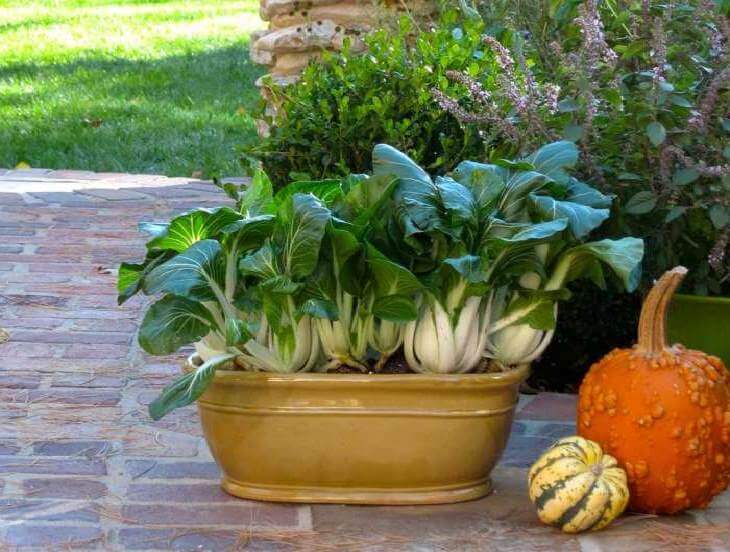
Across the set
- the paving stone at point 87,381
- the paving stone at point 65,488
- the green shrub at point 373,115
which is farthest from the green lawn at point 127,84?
the paving stone at point 65,488

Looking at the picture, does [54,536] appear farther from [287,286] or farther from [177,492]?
[287,286]

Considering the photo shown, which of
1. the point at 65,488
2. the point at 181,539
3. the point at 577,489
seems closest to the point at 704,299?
the point at 577,489

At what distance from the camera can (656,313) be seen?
10.3 ft

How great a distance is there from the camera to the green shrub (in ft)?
13.5

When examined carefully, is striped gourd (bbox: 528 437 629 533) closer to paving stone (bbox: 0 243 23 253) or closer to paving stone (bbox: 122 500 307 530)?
paving stone (bbox: 122 500 307 530)

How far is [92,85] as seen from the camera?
1103 cm

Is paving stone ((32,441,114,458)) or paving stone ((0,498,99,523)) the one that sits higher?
paving stone ((0,498,99,523))

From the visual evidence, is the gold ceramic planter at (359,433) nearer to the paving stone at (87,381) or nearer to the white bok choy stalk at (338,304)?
the white bok choy stalk at (338,304)

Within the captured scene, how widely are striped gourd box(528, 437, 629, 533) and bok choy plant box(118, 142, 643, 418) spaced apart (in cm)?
31

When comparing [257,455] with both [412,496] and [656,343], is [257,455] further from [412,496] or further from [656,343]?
[656,343]

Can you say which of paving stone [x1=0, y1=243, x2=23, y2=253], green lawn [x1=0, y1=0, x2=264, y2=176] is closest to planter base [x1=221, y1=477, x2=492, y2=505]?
paving stone [x1=0, y1=243, x2=23, y2=253]

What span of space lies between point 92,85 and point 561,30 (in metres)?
7.17

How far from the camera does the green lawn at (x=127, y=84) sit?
8672mm

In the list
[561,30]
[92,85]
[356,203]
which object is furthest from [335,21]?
[92,85]
